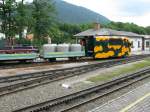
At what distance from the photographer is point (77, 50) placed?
37.8 meters

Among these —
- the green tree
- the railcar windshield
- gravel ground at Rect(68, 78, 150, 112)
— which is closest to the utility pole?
the green tree

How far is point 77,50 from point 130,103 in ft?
76.2

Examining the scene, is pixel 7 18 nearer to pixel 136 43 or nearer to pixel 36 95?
pixel 36 95

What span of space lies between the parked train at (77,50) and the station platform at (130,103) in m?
15.0

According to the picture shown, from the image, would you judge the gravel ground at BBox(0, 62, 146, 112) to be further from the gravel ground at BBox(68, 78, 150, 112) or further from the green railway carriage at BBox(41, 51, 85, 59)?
the green railway carriage at BBox(41, 51, 85, 59)

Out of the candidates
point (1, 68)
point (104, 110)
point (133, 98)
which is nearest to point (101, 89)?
point (133, 98)

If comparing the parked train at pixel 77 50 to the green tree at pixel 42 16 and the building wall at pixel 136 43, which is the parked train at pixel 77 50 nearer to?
the green tree at pixel 42 16

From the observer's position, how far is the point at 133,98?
1599 cm

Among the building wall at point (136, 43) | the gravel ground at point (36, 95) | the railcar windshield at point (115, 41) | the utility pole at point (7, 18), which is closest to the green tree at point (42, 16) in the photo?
the utility pole at point (7, 18)

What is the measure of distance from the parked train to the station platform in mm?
14976

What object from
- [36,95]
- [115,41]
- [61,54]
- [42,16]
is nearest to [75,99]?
[36,95]

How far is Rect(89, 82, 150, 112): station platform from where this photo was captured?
13461 millimetres

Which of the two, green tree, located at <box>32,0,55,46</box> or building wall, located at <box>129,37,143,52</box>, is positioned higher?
green tree, located at <box>32,0,55,46</box>

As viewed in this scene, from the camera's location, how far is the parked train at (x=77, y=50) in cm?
3052
